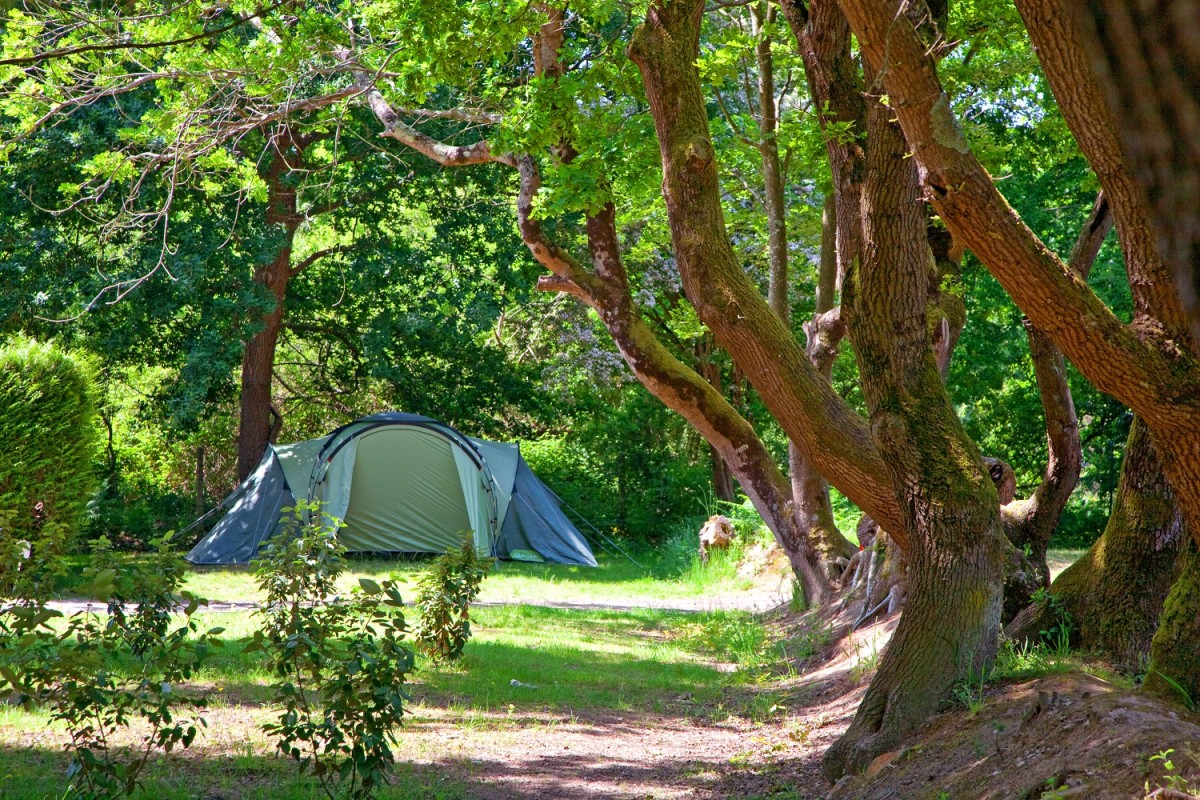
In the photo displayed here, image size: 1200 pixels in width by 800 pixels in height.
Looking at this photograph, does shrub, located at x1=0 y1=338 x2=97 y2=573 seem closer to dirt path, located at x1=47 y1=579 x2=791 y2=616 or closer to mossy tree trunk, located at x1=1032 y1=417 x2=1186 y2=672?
dirt path, located at x1=47 y1=579 x2=791 y2=616

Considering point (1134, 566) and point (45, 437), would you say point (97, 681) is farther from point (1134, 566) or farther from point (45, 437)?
point (45, 437)

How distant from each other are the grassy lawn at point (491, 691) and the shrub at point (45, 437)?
5.84 ft

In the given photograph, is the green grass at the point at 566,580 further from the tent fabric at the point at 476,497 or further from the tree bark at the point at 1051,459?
the tree bark at the point at 1051,459

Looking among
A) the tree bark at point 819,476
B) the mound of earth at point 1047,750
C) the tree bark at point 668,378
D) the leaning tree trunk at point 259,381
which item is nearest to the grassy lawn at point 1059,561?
the tree bark at point 819,476

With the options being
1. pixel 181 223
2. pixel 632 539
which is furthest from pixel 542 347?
pixel 181 223

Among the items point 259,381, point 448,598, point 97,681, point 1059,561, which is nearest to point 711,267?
point 448,598

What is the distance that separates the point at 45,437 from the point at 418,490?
594 cm

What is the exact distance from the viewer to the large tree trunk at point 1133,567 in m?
4.33

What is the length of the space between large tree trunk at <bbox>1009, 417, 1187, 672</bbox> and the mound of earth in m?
0.67

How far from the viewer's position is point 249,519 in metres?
12.9

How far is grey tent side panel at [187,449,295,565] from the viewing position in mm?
12469

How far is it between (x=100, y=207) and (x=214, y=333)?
7.28 feet

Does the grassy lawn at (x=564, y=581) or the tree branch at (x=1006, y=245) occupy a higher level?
the tree branch at (x=1006, y=245)

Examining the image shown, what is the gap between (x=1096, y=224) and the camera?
532 centimetres
